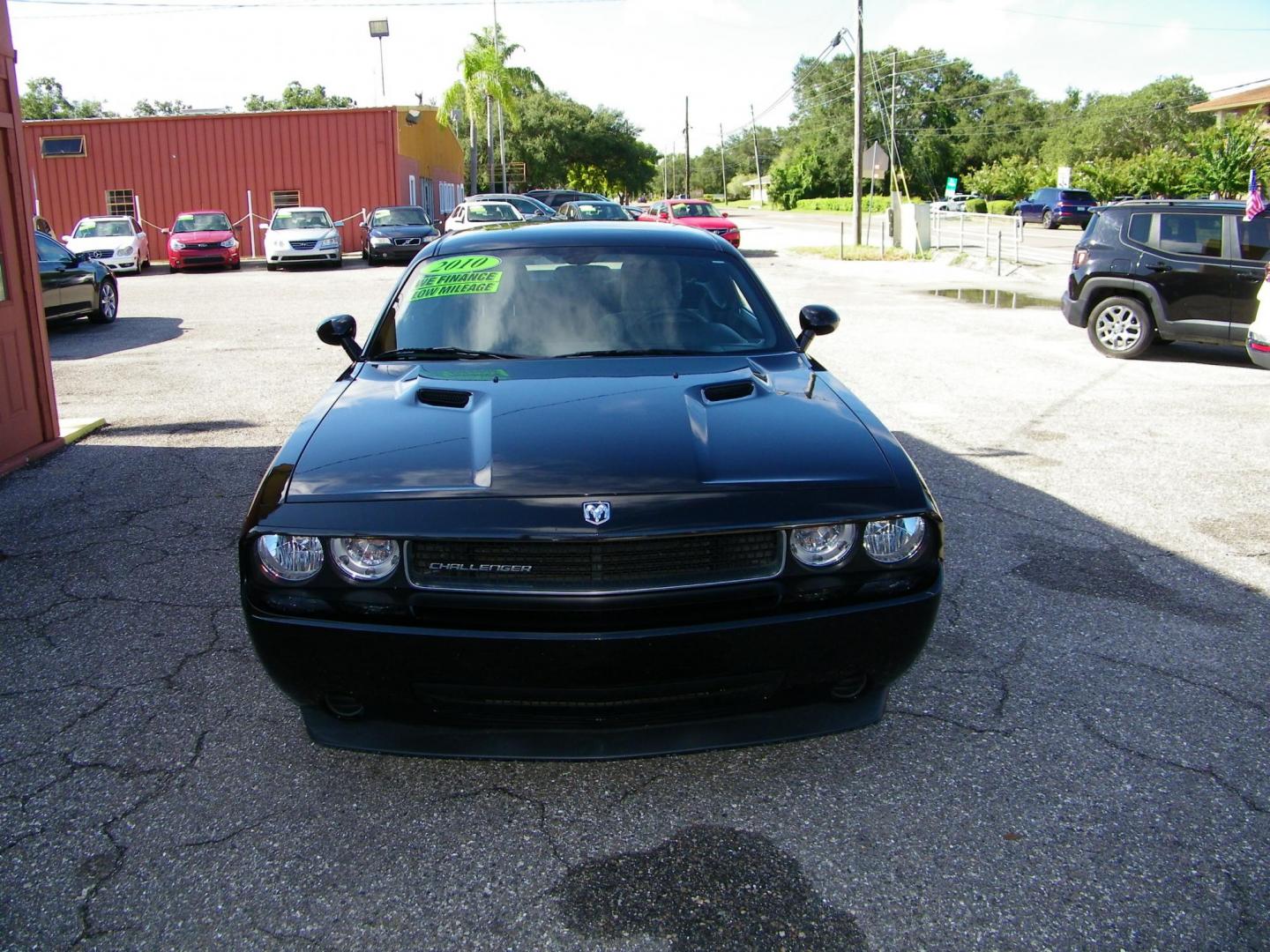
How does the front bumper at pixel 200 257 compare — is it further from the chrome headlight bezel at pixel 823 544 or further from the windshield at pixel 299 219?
the chrome headlight bezel at pixel 823 544

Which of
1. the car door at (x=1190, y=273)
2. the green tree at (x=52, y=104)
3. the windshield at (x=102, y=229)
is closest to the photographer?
the car door at (x=1190, y=273)

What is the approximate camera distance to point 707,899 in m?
2.53

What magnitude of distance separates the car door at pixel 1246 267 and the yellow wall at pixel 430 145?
1164 inches

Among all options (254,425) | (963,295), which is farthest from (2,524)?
(963,295)

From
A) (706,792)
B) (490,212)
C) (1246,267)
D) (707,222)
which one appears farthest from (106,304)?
(707,222)

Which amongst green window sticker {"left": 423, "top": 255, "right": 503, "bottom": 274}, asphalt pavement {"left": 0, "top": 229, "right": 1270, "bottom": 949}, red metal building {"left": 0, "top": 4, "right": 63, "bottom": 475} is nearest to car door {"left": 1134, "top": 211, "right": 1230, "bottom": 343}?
asphalt pavement {"left": 0, "top": 229, "right": 1270, "bottom": 949}

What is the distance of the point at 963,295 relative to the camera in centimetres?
1808

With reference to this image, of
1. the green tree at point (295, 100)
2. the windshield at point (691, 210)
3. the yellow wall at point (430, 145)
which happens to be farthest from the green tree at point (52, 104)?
the windshield at point (691, 210)

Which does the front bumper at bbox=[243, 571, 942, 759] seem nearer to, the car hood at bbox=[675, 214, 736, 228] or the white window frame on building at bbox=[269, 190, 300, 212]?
the car hood at bbox=[675, 214, 736, 228]

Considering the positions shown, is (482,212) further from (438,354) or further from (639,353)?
(639,353)

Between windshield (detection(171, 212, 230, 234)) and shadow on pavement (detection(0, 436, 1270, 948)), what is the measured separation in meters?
26.4

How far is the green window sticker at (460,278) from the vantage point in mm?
4164

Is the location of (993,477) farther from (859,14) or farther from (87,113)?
(87,113)

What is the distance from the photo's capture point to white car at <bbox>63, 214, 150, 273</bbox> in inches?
999
